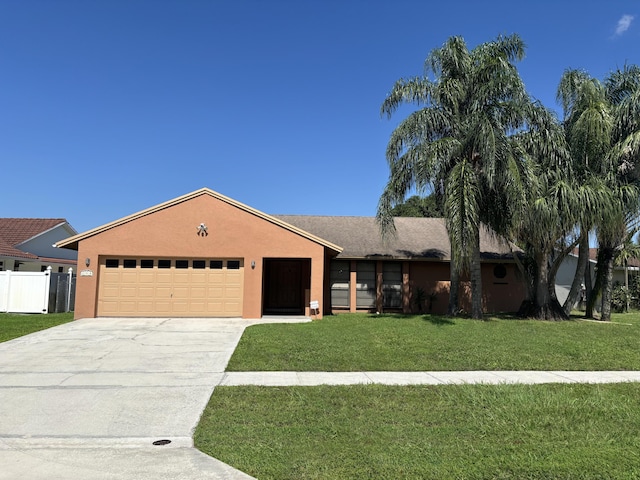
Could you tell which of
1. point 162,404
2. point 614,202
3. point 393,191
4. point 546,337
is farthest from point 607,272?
point 162,404

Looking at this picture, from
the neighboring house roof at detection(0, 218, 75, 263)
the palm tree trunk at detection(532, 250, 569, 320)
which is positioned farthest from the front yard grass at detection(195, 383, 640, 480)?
the neighboring house roof at detection(0, 218, 75, 263)

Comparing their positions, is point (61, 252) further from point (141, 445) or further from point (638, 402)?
point (638, 402)

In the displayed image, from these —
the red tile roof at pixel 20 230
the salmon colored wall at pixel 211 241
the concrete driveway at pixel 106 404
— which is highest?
the red tile roof at pixel 20 230

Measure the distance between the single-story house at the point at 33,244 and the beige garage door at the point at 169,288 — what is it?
1137 centimetres

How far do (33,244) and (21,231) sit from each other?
1184 mm

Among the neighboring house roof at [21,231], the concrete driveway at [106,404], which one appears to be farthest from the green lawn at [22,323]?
the neighboring house roof at [21,231]

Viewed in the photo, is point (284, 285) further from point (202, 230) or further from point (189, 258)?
point (202, 230)

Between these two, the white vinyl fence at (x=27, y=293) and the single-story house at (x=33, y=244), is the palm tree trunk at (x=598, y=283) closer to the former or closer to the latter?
the white vinyl fence at (x=27, y=293)

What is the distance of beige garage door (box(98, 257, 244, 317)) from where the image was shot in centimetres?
1722

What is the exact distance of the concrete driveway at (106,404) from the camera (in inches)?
173

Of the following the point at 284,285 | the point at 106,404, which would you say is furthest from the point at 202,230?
the point at 106,404

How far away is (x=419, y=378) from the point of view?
811 centimetres

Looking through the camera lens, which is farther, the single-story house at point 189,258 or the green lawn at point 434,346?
the single-story house at point 189,258

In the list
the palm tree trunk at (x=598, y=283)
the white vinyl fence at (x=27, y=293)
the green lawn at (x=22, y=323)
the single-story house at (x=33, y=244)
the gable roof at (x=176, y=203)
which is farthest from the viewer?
the single-story house at (x=33, y=244)
